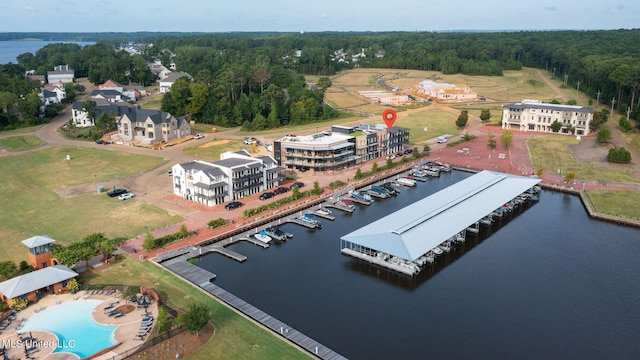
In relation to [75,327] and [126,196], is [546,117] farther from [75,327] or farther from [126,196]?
[75,327]

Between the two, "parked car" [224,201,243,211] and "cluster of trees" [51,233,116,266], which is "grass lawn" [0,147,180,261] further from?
"parked car" [224,201,243,211]

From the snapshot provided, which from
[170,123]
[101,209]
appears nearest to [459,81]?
[170,123]

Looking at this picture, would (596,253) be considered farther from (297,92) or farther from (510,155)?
(297,92)

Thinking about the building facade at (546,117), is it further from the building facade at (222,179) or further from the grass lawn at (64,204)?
the grass lawn at (64,204)

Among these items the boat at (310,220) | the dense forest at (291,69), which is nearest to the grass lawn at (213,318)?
the boat at (310,220)

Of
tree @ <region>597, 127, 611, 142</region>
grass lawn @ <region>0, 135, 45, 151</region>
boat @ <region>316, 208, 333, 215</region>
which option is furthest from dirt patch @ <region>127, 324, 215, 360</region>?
tree @ <region>597, 127, 611, 142</region>

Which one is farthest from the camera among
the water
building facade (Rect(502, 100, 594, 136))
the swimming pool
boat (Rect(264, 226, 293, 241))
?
building facade (Rect(502, 100, 594, 136))
